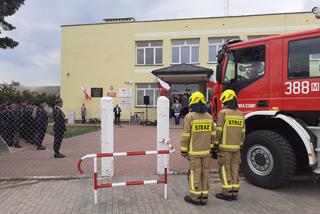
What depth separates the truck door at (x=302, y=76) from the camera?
22.1 ft

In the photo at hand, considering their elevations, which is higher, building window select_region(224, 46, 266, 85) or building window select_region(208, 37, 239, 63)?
building window select_region(208, 37, 239, 63)

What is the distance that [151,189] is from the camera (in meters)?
7.16

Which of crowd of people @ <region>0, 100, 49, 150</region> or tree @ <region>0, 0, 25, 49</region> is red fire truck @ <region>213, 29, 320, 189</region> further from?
tree @ <region>0, 0, 25, 49</region>

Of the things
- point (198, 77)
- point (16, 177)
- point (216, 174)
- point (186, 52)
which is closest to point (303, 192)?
point (216, 174)

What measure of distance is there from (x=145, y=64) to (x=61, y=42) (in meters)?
7.27

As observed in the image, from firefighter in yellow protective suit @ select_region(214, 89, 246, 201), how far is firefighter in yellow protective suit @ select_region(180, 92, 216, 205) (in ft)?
1.40

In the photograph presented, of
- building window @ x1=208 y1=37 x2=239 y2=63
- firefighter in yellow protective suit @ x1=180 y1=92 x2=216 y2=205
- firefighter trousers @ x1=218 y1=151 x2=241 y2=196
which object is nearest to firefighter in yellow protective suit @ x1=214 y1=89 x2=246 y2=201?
firefighter trousers @ x1=218 y1=151 x2=241 y2=196

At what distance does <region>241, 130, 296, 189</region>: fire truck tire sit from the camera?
6.89 metres

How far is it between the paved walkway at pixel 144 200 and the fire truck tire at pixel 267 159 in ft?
0.72

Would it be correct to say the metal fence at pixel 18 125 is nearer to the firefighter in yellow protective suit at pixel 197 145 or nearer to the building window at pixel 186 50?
the firefighter in yellow protective suit at pixel 197 145

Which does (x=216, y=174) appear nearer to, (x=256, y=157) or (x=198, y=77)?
(x=256, y=157)

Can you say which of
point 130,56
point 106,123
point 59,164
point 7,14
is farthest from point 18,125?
point 130,56

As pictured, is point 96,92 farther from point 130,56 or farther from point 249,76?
point 249,76

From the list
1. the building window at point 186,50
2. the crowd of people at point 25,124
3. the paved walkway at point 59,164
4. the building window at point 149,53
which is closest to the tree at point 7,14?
the crowd of people at point 25,124
